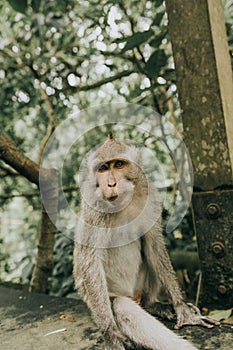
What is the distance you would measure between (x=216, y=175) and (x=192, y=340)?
862 mm

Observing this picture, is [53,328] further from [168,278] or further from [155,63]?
[155,63]

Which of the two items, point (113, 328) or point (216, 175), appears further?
point (216, 175)

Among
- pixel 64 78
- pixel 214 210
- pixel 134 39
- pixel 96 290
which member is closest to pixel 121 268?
pixel 96 290

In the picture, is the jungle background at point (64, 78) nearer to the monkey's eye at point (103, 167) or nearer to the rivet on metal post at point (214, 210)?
the rivet on metal post at point (214, 210)

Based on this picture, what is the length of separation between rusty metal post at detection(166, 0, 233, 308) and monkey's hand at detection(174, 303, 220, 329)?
29 centimetres

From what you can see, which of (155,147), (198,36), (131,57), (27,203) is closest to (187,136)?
(155,147)

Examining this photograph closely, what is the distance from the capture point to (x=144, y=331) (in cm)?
161

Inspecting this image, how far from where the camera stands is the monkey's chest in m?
1.91

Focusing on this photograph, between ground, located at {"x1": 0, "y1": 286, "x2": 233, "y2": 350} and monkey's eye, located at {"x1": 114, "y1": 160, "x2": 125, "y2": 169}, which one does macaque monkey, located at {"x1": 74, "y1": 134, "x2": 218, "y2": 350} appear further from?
ground, located at {"x1": 0, "y1": 286, "x2": 233, "y2": 350}

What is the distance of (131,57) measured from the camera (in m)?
3.34

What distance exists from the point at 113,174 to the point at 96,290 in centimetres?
52

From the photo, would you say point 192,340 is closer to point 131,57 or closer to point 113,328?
point 113,328

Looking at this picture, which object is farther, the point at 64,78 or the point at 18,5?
the point at 64,78

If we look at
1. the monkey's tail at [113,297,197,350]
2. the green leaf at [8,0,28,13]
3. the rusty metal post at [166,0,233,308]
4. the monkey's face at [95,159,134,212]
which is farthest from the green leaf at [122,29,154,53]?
the monkey's tail at [113,297,197,350]
